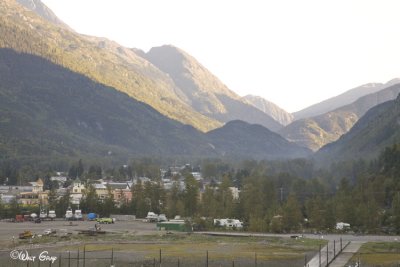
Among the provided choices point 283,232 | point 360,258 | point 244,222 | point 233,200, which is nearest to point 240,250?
point 360,258

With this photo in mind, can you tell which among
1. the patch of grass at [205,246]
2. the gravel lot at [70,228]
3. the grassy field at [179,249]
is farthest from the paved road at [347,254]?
the gravel lot at [70,228]

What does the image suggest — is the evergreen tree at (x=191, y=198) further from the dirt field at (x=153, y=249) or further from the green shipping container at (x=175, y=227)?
the dirt field at (x=153, y=249)

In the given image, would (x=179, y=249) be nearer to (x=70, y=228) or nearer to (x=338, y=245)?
→ (x=338, y=245)

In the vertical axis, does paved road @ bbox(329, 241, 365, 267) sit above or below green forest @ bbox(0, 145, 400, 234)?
below

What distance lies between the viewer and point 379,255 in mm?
79688

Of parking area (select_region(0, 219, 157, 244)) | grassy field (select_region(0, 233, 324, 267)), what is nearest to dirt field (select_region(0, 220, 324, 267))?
grassy field (select_region(0, 233, 324, 267))

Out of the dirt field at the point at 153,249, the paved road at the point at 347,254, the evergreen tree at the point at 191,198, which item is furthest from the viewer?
the evergreen tree at the point at 191,198

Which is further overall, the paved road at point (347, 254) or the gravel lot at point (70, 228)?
the gravel lot at point (70, 228)

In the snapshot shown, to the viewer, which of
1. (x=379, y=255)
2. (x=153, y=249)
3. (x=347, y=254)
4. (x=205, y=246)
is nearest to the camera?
(x=379, y=255)

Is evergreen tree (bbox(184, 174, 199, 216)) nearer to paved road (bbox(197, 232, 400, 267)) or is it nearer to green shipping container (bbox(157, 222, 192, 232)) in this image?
green shipping container (bbox(157, 222, 192, 232))

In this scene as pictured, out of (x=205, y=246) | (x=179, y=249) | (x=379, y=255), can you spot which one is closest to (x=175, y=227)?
(x=205, y=246)

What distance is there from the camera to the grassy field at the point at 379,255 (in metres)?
73.2

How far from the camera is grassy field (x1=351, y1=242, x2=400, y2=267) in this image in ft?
240

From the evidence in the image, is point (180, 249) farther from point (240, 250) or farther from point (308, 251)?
point (308, 251)
